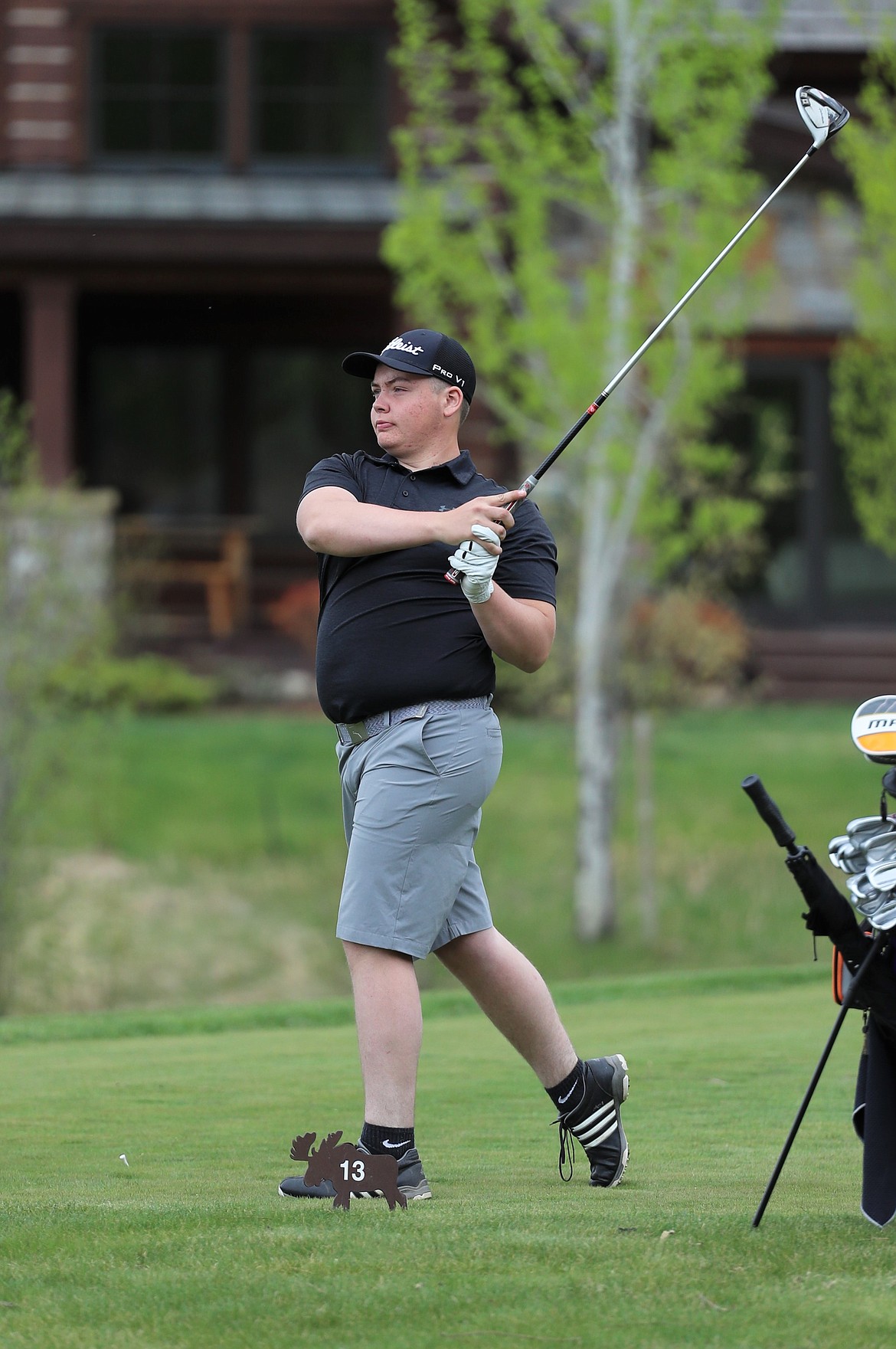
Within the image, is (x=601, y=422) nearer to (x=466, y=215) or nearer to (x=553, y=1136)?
(x=466, y=215)

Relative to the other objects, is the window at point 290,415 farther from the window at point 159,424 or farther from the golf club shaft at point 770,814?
the golf club shaft at point 770,814

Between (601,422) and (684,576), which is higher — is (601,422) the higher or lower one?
the higher one

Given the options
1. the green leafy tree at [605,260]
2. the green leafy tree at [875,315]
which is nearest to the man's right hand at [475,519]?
the green leafy tree at [605,260]

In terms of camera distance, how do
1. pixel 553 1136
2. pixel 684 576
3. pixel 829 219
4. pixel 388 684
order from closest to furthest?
pixel 388 684, pixel 553 1136, pixel 684 576, pixel 829 219

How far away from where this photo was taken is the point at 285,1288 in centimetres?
315

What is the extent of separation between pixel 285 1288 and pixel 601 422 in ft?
32.7

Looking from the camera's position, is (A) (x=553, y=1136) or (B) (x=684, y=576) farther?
(B) (x=684, y=576)

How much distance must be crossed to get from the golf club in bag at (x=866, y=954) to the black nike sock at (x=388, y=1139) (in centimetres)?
75

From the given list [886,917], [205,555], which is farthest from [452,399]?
[205,555]

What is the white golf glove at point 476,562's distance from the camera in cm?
388

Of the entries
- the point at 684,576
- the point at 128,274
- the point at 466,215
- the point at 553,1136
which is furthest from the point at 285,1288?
the point at 128,274

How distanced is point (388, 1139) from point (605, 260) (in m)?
10.2

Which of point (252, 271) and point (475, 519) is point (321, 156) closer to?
point (252, 271)

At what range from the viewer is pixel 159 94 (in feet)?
59.8
